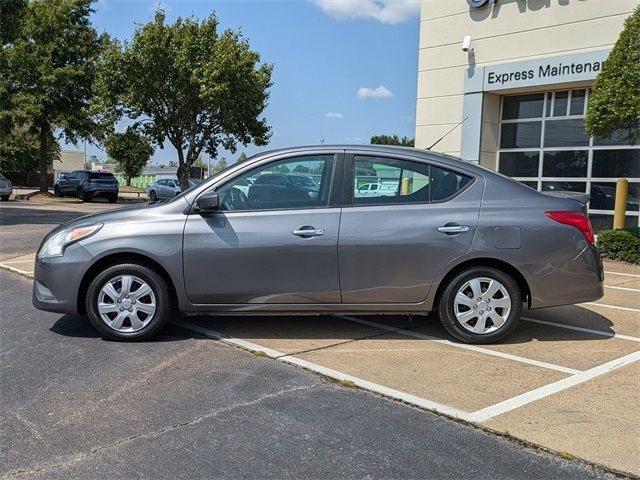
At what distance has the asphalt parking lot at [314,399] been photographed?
3.16 m

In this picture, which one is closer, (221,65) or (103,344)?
(103,344)

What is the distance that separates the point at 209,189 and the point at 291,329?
5.16 feet

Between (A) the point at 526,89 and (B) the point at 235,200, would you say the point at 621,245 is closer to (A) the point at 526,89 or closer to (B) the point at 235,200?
(A) the point at 526,89

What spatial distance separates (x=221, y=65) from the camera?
23.6 m

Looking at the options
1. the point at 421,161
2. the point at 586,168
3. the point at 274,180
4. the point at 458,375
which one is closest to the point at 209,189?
the point at 274,180

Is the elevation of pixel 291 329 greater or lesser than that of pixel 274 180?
lesser

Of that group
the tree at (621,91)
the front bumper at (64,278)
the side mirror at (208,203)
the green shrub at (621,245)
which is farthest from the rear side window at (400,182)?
the green shrub at (621,245)

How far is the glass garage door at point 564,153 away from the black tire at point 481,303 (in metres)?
9.93

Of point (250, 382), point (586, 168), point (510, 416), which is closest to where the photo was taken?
point (510, 416)

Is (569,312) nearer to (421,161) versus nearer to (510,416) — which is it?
(421,161)

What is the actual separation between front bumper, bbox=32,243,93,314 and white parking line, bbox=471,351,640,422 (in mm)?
3412

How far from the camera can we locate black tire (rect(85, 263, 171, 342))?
5035 mm

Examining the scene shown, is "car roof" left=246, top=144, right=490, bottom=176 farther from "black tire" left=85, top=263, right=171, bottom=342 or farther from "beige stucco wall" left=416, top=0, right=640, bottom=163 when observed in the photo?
"beige stucco wall" left=416, top=0, right=640, bottom=163

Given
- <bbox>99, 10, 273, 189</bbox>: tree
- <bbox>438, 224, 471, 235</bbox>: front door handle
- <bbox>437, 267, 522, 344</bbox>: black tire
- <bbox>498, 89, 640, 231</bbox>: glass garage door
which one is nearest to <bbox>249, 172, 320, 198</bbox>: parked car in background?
<bbox>438, 224, 471, 235</bbox>: front door handle
